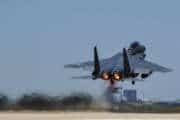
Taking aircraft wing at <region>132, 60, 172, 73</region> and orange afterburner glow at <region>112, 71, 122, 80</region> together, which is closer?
orange afterburner glow at <region>112, 71, 122, 80</region>

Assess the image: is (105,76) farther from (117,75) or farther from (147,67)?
(147,67)

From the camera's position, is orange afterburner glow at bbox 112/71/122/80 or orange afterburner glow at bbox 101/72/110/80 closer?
orange afterburner glow at bbox 112/71/122/80

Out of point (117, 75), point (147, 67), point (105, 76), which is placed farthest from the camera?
point (147, 67)

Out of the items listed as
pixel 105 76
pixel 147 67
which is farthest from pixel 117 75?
pixel 147 67

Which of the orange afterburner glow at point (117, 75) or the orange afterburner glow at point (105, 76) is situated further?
the orange afterburner glow at point (105, 76)

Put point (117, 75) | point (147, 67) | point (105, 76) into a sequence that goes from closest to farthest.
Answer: point (117, 75) < point (105, 76) < point (147, 67)

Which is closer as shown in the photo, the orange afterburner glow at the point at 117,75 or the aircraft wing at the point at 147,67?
the orange afterburner glow at the point at 117,75

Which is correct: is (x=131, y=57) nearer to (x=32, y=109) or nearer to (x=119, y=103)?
(x=119, y=103)

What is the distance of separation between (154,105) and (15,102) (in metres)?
15.8

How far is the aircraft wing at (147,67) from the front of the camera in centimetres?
6501

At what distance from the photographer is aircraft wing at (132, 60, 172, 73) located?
6501 cm

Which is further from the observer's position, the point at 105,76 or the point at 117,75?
the point at 105,76

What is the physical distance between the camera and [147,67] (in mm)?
66250

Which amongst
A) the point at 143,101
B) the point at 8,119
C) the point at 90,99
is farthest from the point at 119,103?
the point at 8,119
